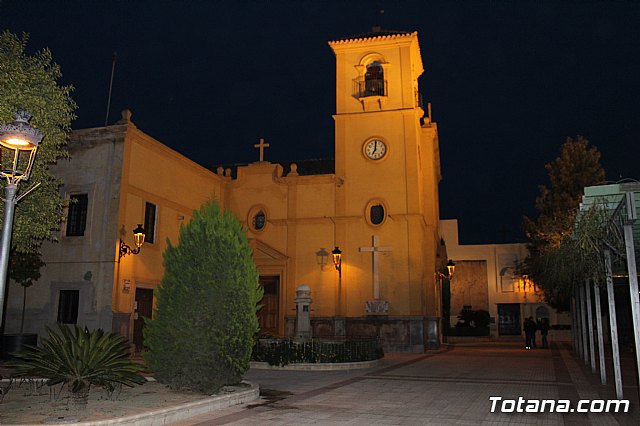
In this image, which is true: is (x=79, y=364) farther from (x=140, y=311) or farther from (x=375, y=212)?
(x=375, y=212)

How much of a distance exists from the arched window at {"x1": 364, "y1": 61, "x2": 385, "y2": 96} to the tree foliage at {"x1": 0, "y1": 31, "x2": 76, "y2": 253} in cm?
1597

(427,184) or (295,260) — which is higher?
(427,184)

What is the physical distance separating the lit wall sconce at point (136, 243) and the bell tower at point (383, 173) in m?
9.78

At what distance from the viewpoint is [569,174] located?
24.3 metres

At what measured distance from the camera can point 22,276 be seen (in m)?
17.1

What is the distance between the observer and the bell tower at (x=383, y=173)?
23906 millimetres

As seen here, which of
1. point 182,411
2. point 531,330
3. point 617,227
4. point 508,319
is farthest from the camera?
point 508,319

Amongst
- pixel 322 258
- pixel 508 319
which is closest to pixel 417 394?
pixel 322 258

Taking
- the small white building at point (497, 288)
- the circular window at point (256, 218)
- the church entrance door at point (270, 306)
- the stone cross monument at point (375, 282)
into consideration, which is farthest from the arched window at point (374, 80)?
the small white building at point (497, 288)

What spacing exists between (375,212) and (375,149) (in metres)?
3.14

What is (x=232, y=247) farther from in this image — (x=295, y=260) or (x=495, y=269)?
(x=495, y=269)

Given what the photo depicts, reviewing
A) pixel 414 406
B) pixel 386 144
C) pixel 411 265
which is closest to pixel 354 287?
pixel 411 265

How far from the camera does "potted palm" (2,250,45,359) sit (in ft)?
→ 53.1

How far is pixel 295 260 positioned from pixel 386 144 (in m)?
7.21
